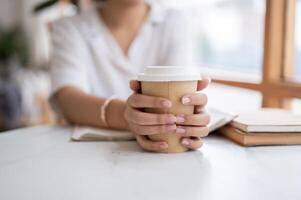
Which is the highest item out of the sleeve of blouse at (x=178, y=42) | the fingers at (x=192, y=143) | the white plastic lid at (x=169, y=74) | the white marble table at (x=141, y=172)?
the sleeve of blouse at (x=178, y=42)

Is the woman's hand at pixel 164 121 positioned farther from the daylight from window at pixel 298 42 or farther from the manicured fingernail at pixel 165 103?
the daylight from window at pixel 298 42

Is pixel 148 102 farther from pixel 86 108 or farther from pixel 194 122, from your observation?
pixel 86 108

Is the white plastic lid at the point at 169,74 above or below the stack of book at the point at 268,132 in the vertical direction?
above

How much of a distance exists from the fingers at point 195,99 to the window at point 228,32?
0.96m

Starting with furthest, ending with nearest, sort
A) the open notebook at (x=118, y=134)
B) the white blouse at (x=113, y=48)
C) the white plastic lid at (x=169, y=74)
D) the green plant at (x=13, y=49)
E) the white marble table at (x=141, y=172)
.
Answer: the green plant at (x=13, y=49) < the white blouse at (x=113, y=48) < the open notebook at (x=118, y=134) < the white plastic lid at (x=169, y=74) < the white marble table at (x=141, y=172)

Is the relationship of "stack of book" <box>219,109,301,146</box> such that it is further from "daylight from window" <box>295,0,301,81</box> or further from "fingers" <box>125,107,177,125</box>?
"daylight from window" <box>295,0,301,81</box>

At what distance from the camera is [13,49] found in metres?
5.70

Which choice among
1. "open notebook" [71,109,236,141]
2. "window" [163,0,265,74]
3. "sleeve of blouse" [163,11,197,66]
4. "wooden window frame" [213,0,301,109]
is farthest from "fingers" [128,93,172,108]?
"window" [163,0,265,74]

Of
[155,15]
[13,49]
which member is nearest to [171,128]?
[155,15]

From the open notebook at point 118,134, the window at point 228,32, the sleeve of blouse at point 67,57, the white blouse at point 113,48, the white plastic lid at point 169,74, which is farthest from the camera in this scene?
the window at point 228,32

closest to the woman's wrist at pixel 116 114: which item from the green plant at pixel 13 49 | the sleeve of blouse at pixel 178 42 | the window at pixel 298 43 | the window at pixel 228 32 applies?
the sleeve of blouse at pixel 178 42

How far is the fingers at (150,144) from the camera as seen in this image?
59 centimetres

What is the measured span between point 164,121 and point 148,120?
0.03 metres

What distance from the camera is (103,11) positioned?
3.71 ft
